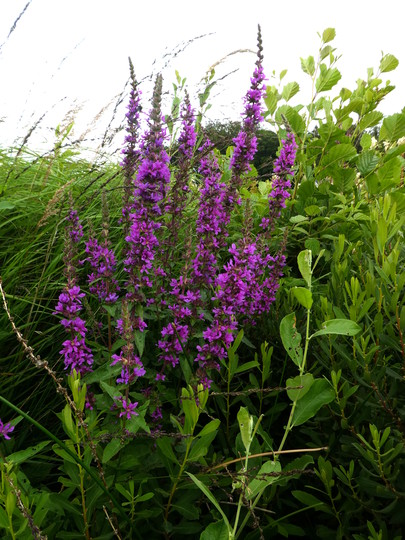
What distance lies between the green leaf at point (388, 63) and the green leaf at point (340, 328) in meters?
2.65

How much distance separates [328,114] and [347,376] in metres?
1.98

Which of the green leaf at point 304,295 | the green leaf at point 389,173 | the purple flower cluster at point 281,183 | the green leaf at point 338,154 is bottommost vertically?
the green leaf at point 304,295

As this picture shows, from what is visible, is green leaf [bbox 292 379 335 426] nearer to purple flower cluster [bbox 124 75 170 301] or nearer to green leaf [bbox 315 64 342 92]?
purple flower cluster [bbox 124 75 170 301]

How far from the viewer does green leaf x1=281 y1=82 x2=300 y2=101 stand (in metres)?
3.09

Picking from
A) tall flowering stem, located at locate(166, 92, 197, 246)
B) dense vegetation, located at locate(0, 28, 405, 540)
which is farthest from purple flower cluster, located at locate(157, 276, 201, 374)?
tall flowering stem, located at locate(166, 92, 197, 246)

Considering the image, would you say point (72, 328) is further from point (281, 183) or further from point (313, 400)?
point (281, 183)

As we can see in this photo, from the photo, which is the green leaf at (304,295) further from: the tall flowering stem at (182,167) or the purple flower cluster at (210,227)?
the tall flowering stem at (182,167)

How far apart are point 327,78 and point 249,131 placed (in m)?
1.05

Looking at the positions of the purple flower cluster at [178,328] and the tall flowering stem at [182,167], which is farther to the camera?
the tall flowering stem at [182,167]

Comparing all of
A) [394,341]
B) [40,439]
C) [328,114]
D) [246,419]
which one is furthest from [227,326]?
[328,114]

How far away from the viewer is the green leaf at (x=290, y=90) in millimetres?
3094

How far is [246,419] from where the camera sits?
0.98 metres

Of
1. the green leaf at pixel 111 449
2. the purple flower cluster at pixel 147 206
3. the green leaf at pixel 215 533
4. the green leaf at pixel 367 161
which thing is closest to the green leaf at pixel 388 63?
the green leaf at pixel 367 161

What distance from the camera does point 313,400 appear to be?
1.16 m
